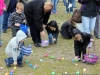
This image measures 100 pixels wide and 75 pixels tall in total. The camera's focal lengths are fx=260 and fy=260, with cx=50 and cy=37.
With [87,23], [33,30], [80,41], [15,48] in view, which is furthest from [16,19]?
[80,41]

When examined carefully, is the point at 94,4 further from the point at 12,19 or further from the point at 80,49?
the point at 12,19

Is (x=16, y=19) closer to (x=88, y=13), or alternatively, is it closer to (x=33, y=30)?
(x=33, y=30)

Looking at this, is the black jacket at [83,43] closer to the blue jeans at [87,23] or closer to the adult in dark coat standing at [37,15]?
the adult in dark coat standing at [37,15]

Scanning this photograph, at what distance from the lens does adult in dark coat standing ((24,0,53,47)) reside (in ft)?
21.4

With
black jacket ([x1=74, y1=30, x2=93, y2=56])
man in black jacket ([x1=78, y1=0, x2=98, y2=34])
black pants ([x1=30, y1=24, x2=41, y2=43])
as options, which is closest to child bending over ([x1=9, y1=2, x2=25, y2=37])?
black pants ([x1=30, y1=24, x2=41, y2=43])

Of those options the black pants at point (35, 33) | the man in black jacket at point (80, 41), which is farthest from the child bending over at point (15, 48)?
the black pants at point (35, 33)

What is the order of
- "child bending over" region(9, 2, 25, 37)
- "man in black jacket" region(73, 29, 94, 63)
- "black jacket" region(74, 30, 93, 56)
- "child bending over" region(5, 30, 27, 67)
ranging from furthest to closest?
"child bending over" region(9, 2, 25, 37), "black jacket" region(74, 30, 93, 56), "man in black jacket" region(73, 29, 94, 63), "child bending over" region(5, 30, 27, 67)

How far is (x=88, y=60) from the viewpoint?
237 inches

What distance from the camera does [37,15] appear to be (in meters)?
6.55

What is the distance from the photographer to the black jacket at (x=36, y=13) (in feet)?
21.4

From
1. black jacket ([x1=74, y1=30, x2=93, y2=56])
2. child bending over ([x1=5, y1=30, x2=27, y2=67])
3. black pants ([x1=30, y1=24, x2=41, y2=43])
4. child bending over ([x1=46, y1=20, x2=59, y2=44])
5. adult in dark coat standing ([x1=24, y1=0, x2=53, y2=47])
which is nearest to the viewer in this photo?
child bending over ([x1=5, y1=30, x2=27, y2=67])

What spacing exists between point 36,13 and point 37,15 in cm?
8

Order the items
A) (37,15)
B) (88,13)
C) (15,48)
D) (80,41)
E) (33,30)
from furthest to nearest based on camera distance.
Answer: (33,30), (88,13), (37,15), (80,41), (15,48)

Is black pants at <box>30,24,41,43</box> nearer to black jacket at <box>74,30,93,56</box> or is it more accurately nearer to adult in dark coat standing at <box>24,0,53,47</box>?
adult in dark coat standing at <box>24,0,53,47</box>
